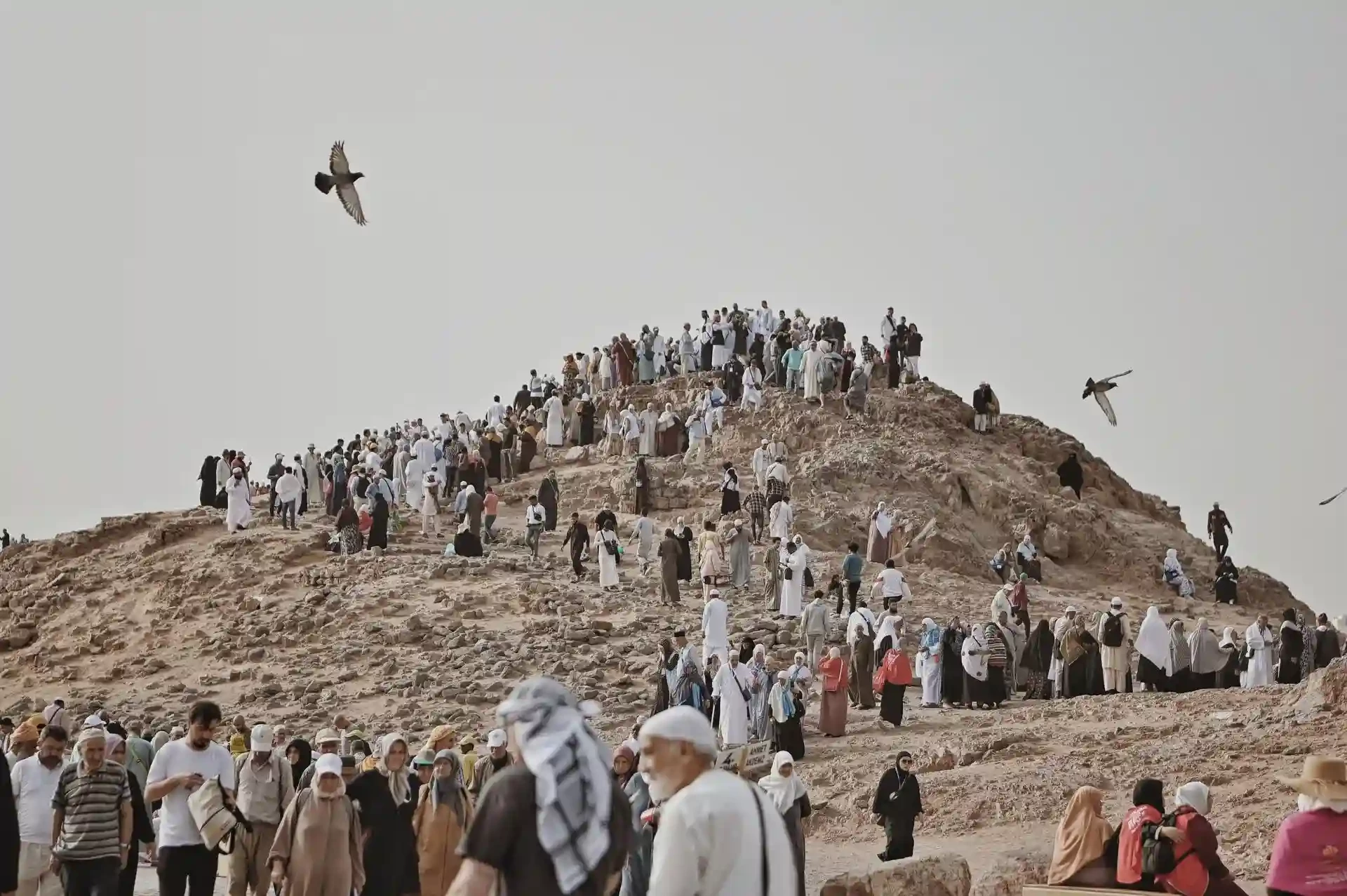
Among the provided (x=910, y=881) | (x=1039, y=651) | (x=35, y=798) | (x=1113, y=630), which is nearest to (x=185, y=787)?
(x=35, y=798)

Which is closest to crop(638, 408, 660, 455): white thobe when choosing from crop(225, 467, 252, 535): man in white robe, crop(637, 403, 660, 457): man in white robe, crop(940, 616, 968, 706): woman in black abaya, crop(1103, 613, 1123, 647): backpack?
crop(637, 403, 660, 457): man in white robe

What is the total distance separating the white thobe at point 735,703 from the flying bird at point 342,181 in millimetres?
6040

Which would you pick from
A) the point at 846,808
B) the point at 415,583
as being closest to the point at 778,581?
the point at 415,583

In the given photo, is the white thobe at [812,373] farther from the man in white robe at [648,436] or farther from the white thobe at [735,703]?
the white thobe at [735,703]

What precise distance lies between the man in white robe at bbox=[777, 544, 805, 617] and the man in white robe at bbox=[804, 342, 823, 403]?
459 inches

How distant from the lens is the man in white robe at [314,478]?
3344cm

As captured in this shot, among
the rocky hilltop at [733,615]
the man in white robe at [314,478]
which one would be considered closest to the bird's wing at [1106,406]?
the rocky hilltop at [733,615]

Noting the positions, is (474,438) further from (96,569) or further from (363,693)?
(363,693)

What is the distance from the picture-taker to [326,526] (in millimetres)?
30312

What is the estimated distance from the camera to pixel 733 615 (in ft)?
76.5

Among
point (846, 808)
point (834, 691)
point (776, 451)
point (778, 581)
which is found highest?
point (776, 451)

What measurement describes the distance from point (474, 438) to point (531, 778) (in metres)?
30.1

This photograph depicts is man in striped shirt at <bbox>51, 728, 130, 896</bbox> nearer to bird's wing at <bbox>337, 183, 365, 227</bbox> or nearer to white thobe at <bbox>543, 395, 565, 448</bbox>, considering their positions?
bird's wing at <bbox>337, 183, 365, 227</bbox>

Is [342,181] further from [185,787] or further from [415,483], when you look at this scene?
[415,483]
